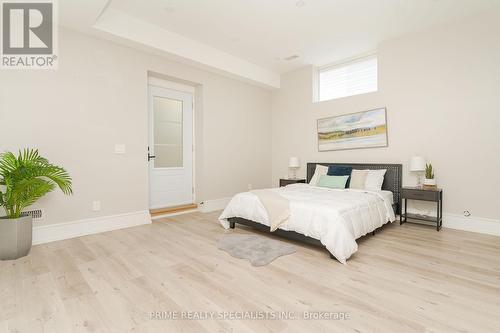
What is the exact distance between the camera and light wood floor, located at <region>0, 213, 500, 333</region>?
164 centimetres

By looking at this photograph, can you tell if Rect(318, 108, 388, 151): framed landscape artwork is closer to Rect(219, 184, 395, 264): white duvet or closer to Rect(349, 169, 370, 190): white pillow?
Rect(349, 169, 370, 190): white pillow

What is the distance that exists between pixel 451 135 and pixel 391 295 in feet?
10.0

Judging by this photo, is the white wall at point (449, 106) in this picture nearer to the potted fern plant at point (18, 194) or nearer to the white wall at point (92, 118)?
the white wall at point (92, 118)

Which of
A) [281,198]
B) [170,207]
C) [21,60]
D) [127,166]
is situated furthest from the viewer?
[170,207]

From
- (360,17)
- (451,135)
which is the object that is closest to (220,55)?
(360,17)

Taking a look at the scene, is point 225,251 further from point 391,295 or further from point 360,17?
point 360,17

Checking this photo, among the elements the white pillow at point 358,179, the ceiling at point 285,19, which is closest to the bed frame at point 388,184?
the white pillow at point 358,179

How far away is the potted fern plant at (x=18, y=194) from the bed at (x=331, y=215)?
2.31 meters

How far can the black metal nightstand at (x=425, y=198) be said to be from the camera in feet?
11.9

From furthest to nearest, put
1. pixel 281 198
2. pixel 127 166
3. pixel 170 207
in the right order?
pixel 170 207
pixel 127 166
pixel 281 198

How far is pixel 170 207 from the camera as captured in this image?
16.1 ft

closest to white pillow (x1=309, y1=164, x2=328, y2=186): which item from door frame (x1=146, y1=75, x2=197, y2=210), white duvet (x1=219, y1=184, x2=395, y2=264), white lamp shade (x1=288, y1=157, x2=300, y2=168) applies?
white lamp shade (x1=288, y1=157, x2=300, y2=168)

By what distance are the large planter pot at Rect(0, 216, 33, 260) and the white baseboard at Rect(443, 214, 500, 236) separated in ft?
18.5

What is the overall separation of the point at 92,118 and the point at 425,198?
5.06m
